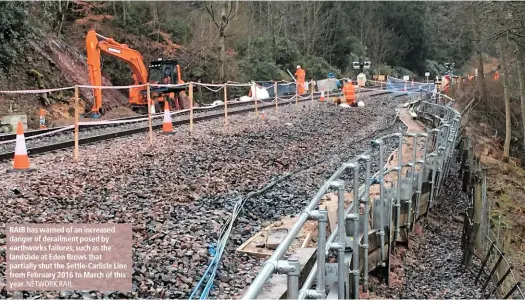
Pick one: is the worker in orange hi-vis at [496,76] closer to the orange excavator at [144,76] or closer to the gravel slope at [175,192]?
the orange excavator at [144,76]

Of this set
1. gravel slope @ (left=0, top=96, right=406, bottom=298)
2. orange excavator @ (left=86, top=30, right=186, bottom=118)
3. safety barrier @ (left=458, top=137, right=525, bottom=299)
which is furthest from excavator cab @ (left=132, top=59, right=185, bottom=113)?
safety barrier @ (left=458, top=137, right=525, bottom=299)

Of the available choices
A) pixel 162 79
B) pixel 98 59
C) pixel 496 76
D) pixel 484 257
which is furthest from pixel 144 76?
pixel 496 76

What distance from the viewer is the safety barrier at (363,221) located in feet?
9.97

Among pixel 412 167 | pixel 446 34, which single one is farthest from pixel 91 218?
pixel 446 34

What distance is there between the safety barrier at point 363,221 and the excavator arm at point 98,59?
10.5 metres

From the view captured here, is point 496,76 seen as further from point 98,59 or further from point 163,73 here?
point 98,59

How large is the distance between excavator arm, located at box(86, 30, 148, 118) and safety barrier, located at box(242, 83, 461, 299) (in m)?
10.5

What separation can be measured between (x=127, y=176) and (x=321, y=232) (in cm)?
605

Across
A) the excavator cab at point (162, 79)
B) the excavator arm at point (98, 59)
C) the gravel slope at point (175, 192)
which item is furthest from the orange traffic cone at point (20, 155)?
the excavator cab at point (162, 79)

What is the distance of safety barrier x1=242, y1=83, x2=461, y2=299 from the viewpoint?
9.97 ft

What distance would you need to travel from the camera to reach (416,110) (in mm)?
23609

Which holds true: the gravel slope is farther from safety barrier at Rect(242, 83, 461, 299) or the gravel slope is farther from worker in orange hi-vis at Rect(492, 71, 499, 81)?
worker in orange hi-vis at Rect(492, 71, 499, 81)

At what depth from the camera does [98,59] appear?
18.6m

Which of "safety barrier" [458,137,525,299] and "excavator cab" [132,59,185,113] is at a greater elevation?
"excavator cab" [132,59,185,113]
